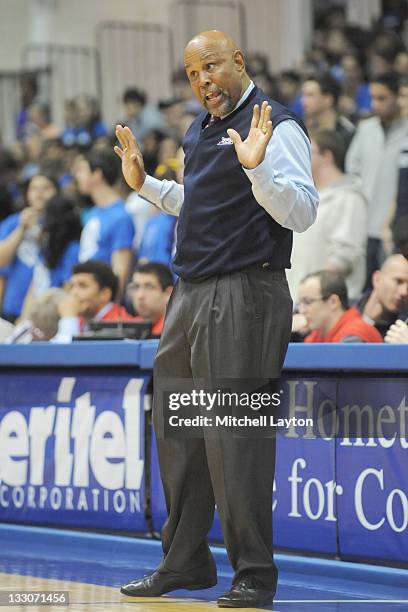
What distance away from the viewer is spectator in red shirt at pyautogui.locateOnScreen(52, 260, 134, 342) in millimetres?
7887

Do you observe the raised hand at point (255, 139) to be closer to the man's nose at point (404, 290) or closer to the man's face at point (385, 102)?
the man's nose at point (404, 290)

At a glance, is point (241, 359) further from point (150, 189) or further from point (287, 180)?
point (150, 189)

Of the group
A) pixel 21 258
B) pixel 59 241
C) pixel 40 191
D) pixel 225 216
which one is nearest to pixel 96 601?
pixel 225 216

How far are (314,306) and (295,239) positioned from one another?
112 centimetres

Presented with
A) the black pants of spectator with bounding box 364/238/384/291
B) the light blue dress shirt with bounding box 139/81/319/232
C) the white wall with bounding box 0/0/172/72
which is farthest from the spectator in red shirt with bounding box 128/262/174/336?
the white wall with bounding box 0/0/172/72

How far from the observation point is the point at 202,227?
4629mm

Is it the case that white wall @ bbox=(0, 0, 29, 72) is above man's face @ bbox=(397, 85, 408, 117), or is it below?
above

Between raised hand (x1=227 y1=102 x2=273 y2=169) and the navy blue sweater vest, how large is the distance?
18cm

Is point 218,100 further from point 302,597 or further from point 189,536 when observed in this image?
point 302,597

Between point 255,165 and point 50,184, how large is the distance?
5.74 metres

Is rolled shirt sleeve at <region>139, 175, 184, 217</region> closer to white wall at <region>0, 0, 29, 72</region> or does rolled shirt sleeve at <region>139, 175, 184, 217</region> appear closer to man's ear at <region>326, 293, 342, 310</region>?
man's ear at <region>326, 293, 342, 310</region>

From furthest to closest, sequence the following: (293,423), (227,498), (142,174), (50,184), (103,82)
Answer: (103,82), (50,184), (293,423), (142,174), (227,498)

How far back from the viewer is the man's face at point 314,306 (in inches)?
261

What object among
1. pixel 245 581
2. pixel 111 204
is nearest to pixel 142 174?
pixel 245 581
